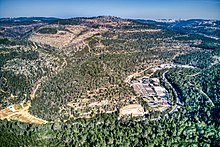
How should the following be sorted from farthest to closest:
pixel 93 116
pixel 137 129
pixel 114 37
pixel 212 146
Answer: pixel 114 37 < pixel 93 116 < pixel 137 129 < pixel 212 146

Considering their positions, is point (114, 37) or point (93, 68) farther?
point (114, 37)

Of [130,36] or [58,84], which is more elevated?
[130,36]

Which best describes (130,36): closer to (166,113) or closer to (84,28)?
(84,28)

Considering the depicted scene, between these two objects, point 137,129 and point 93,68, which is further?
point 93,68

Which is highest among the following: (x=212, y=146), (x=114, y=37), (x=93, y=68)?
(x=114, y=37)

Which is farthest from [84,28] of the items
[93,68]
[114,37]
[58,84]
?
[58,84]

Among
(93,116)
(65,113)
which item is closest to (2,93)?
(65,113)

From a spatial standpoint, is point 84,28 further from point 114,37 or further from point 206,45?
point 206,45

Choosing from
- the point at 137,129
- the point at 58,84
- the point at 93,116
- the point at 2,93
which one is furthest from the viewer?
the point at 58,84

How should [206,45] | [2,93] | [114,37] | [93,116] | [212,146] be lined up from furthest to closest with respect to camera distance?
[206,45], [114,37], [2,93], [93,116], [212,146]
